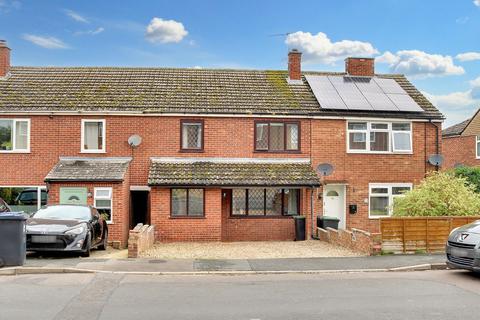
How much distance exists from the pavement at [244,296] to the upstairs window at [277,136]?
32.5ft

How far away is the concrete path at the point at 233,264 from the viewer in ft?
42.4

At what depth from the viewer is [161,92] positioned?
22844 mm

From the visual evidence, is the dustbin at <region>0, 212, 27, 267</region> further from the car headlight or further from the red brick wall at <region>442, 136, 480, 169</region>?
the red brick wall at <region>442, 136, 480, 169</region>

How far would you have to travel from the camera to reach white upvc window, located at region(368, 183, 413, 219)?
22344 millimetres

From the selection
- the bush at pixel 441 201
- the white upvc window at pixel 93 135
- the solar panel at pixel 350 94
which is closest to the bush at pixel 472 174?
the solar panel at pixel 350 94

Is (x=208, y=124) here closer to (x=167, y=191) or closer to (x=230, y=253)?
(x=167, y=191)

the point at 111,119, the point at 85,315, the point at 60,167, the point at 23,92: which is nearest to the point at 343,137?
the point at 111,119

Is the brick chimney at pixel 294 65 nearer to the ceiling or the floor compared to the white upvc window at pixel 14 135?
nearer to the ceiling

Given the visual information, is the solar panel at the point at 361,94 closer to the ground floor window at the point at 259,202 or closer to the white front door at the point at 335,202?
the white front door at the point at 335,202

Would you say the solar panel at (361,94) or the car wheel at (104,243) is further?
the solar panel at (361,94)

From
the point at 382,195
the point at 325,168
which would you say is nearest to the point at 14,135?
the point at 325,168

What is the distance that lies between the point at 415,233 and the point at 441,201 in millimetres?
2235

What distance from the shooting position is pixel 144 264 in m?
13.5

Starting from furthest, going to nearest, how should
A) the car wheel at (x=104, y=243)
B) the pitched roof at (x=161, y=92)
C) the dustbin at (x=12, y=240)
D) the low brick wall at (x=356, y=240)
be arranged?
the pitched roof at (x=161, y=92) < the car wheel at (x=104, y=243) < the low brick wall at (x=356, y=240) < the dustbin at (x=12, y=240)
